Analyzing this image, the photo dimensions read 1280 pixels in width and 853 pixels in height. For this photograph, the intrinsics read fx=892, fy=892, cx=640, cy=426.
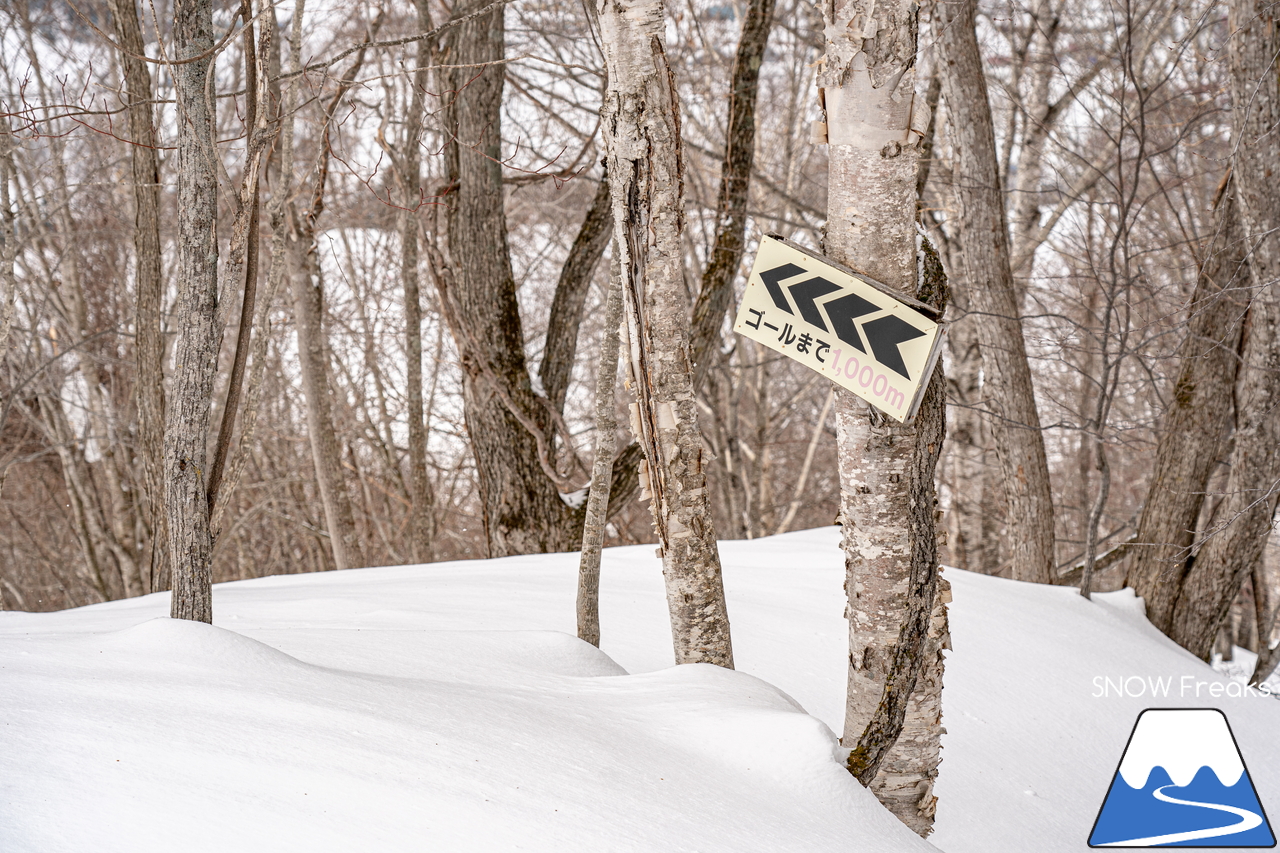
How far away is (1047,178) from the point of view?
900 centimetres

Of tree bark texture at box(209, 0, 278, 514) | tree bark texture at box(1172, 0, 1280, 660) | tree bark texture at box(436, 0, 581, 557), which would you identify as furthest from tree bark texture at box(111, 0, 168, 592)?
tree bark texture at box(1172, 0, 1280, 660)

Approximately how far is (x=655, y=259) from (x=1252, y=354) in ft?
10.6

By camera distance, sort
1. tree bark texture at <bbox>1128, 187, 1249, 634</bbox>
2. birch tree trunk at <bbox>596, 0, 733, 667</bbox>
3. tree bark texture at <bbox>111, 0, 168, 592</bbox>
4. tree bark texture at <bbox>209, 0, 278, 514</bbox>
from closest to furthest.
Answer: birch tree trunk at <bbox>596, 0, 733, 667</bbox>
tree bark texture at <bbox>209, 0, 278, 514</bbox>
tree bark texture at <bbox>111, 0, 168, 592</bbox>
tree bark texture at <bbox>1128, 187, 1249, 634</bbox>

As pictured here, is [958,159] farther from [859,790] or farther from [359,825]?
[359,825]

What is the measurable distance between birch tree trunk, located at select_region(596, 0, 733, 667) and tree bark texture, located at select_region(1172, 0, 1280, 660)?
234cm

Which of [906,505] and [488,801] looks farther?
[906,505]

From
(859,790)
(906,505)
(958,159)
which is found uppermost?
(958,159)

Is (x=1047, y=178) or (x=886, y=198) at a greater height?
(x=1047, y=178)

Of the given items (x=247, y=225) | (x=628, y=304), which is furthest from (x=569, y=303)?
(x=628, y=304)

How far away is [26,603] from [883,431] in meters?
12.2

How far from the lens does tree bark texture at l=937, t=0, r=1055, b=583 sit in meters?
4.39

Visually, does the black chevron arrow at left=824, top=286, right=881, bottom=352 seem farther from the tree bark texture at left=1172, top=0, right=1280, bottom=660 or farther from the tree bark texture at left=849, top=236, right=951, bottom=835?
the tree bark texture at left=1172, top=0, right=1280, bottom=660

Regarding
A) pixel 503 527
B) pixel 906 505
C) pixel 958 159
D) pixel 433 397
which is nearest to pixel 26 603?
pixel 433 397

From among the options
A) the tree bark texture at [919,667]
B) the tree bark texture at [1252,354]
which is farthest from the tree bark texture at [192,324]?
the tree bark texture at [1252,354]
